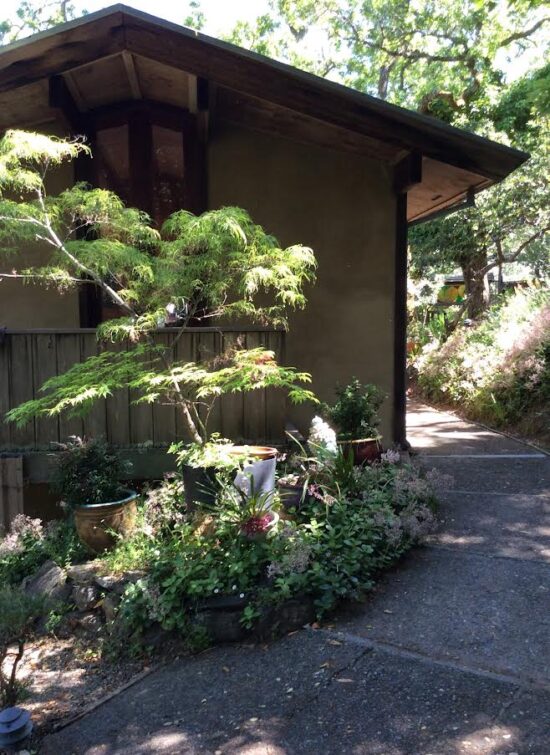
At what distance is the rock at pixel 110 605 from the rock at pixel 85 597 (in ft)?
0.58

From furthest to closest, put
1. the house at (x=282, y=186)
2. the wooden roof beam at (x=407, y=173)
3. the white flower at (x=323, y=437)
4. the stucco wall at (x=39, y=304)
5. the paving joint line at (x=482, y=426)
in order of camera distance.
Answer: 1. the paving joint line at (x=482, y=426)
2. the stucco wall at (x=39, y=304)
3. the house at (x=282, y=186)
4. the wooden roof beam at (x=407, y=173)
5. the white flower at (x=323, y=437)

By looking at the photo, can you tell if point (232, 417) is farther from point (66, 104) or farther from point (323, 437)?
point (66, 104)

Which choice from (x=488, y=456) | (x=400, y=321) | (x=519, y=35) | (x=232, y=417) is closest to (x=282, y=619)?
(x=232, y=417)

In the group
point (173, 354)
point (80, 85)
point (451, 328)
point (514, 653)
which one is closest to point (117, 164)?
point (80, 85)

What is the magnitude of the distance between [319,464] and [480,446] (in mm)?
4179

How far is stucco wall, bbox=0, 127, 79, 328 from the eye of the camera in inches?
290

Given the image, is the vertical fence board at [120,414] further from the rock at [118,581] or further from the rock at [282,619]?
the rock at [282,619]

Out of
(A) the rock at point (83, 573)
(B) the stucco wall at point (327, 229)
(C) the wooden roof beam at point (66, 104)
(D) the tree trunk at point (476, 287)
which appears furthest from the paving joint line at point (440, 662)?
(D) the tree trunk at point (476, 287)

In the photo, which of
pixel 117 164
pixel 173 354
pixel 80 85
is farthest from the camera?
pixel 117 164

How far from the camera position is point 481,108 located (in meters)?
15.8

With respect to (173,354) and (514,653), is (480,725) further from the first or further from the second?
(173,354)

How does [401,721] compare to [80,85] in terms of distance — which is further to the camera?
[80,85]

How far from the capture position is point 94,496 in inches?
203

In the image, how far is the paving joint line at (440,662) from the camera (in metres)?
3.00
